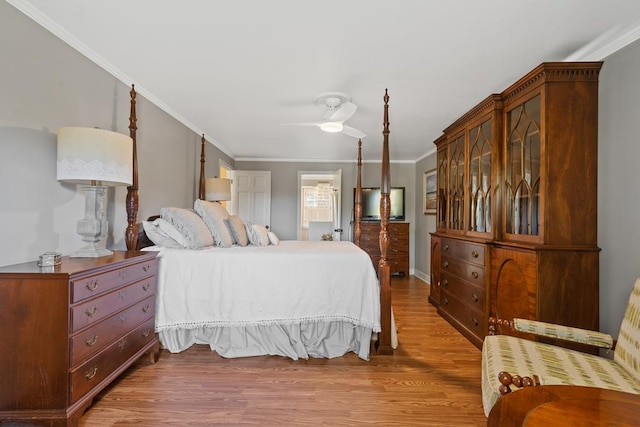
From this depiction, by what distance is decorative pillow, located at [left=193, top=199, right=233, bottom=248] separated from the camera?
2.71 meters

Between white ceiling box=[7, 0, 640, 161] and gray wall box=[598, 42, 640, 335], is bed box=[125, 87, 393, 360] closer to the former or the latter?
white ceiling box=[7, 0, 640, 161]

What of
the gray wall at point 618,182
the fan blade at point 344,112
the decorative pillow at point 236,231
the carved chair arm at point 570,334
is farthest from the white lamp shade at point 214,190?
the gray wall at point 618,182

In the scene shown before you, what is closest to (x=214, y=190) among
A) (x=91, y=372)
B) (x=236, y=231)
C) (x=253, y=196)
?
(x=236, y=231)

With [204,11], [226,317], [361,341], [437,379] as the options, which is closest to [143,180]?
[226,317]

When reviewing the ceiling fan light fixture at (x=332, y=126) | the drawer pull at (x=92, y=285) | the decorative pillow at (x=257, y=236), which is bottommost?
the drawer pull at (x=92, y=285)

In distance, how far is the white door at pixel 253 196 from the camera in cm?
593

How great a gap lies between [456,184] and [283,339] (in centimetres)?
254

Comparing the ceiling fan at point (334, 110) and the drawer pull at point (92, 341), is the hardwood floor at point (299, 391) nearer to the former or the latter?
the drawer pull at point (92, 341)

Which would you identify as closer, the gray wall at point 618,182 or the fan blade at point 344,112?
the gray wall at point 618,182

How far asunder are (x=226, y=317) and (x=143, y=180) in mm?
1620

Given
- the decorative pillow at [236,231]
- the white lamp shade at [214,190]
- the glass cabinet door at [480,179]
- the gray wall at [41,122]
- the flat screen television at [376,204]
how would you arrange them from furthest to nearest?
1. the flat screen television at [376,204]
2. the white lamp shade at [214,190]
3. the decorative pillow at [236,231]
4. the glass cabinet door at [480,179]
5. the gray wall at [41,122]

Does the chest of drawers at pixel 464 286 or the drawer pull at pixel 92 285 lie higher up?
the drawer pull at pixel 92 285

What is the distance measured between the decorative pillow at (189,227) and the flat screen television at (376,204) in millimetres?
3862

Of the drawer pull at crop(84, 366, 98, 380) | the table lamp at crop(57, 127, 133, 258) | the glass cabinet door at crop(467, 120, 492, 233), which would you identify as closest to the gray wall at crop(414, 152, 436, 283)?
the glass cabinet door at crop(467, 120, 492, 233)
